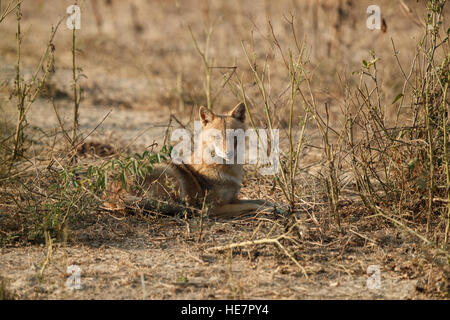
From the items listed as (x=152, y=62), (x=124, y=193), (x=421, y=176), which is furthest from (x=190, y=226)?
(x=152, y=62)

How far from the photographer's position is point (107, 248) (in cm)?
516

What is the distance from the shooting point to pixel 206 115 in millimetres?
6359

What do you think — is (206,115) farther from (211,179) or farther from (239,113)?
(211,179)

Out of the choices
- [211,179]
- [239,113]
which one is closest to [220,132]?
[239,113]

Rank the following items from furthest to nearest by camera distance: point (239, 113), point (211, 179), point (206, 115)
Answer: point (239, 113) < point (206, 115) < point (211, 179)

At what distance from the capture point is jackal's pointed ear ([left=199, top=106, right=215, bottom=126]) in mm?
6316

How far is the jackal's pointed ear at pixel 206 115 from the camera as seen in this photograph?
6.32m

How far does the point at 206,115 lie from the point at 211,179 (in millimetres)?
684

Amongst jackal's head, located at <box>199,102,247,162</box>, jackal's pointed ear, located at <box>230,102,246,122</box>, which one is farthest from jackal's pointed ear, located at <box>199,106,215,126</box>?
jackal's pointed ear, located at <box>230,102,246,122</box>

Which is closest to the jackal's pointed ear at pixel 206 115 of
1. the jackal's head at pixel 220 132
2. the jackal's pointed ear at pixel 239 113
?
the jackal's head at pixel 220 132

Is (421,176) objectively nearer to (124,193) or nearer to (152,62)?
(124,193)

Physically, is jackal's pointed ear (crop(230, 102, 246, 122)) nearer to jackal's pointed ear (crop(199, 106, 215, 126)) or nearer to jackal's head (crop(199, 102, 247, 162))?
jackal's head (crop(199, 102, 247, 162))

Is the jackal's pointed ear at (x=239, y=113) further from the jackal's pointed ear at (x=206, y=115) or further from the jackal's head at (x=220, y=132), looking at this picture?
the jackal's pointed ear at (x=206, y=115)
